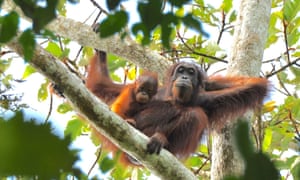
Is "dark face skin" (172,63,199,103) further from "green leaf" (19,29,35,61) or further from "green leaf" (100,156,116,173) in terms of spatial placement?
"green leaf" (100,156,116,173)

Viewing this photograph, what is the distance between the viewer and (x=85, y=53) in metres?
5.29

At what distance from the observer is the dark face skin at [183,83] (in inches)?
172

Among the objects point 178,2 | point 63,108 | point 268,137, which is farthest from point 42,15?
point 63,108

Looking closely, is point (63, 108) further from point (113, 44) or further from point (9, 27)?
point (9, 27)

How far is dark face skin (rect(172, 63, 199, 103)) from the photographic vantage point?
14.4 ft

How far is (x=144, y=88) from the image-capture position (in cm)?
433

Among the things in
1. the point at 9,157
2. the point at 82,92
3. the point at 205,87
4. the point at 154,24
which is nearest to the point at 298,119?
the point at 205,87

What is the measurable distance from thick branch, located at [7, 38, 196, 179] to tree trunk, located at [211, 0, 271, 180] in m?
0.45

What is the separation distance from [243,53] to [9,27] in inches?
125

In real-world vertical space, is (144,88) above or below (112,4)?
above

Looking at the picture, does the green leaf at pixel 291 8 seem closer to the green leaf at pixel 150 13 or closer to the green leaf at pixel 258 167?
the green leaf at pixel 150 13

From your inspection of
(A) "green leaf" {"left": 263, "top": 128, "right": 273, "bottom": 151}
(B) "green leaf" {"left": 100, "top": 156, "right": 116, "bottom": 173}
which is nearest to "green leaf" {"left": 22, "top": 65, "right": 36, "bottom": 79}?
(A) "green leaf" {"left": 263, "top": 128, "right": 273, "bottom": 151}

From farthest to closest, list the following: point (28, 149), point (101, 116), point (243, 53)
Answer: point (243, 53)
point (101, 116)
point (28, 149)

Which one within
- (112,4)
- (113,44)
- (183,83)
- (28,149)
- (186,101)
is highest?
(113,44)
